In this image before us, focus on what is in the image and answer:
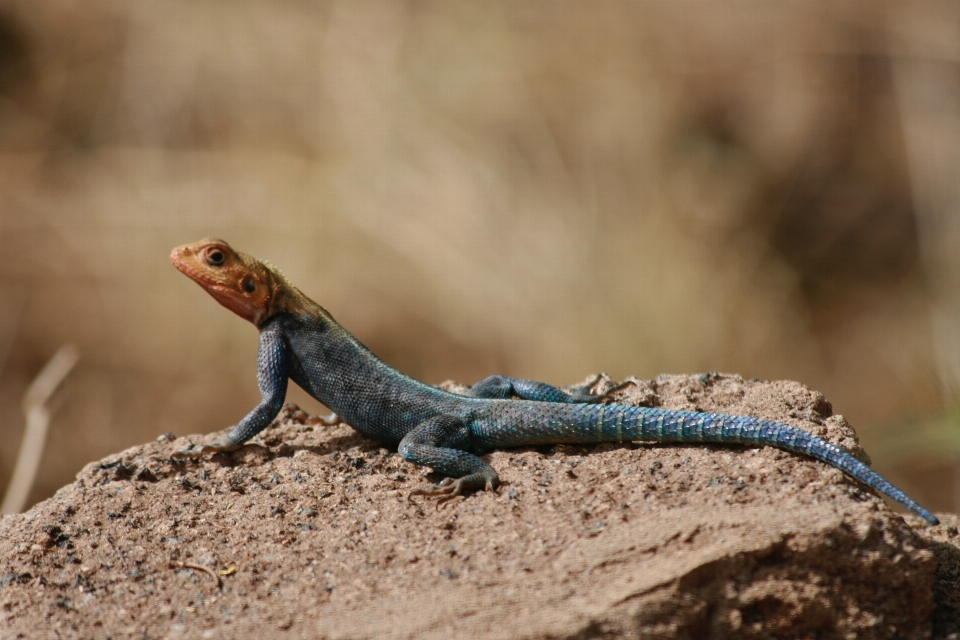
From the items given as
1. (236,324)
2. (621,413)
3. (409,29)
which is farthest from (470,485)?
(409,29)

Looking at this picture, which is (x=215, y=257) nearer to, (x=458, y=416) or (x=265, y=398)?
(x=265, y=398)

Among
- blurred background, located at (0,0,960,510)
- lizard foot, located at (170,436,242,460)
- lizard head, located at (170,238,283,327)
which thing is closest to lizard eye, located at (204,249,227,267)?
lizard head, located at (170,238,283,327)

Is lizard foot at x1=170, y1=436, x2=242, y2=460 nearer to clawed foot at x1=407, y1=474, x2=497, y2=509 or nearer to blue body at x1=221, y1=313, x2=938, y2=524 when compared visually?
blue body at x1=221, y1=313, x2=938, y2=524

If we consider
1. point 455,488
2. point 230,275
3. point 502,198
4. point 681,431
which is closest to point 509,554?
point 455,488

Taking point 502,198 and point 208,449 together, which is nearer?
point 208,449

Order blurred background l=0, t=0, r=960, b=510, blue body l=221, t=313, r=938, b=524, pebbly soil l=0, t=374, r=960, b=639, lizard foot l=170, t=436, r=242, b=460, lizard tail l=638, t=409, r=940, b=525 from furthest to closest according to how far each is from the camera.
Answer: blurred background l=0, t=0, r=960, b=510 → lizard foot l=170, t=436, r=242, b=460 → blue body l=221, t=313, r=938, b=524 → lizard tail l=638, t=409, r=940, b=525 → pebbly soil l=0, t=374, r=960, b=639

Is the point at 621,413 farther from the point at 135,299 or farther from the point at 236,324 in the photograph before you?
the point at 135,299

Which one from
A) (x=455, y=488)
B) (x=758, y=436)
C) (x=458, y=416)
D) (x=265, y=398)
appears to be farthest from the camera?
(x=265, y=398)
